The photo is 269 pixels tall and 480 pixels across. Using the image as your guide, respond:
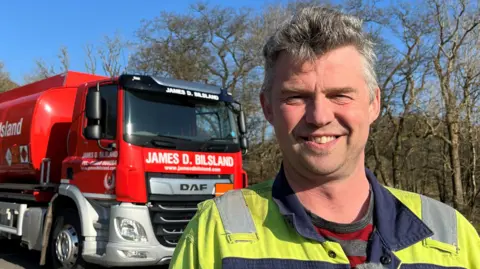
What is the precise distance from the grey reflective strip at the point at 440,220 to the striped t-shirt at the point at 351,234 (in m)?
0.20

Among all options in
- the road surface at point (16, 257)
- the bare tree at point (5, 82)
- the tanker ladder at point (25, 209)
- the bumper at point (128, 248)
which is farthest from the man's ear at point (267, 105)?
the bare tree at point (5, 82)

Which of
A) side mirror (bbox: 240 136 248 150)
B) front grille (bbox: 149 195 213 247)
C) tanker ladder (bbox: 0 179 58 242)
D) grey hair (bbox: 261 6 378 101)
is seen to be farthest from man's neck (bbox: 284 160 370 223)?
tanker ladder (bbox: 0 179 58 242)

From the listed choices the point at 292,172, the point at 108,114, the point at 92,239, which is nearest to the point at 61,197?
the point at 92,239

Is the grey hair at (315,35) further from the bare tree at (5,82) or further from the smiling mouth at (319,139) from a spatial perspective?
the bare tree at (5,82)

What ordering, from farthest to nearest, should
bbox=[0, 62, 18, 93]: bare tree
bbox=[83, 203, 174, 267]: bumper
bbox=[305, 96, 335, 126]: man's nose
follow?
1. bbox=[0, 62, 18, 93]: bare tree
2. bbox=[83, 203, 174, 267]: bumper
3. bbox=[305, 96, 335, 126]: man's nose

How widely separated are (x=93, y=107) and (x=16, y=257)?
4162 millimetres

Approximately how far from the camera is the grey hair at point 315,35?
4.81 feet

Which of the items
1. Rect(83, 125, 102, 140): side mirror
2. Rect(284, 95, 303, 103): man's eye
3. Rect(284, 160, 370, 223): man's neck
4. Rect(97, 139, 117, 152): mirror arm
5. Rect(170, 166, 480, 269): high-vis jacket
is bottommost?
Rect(170, 166, 480, 269): high-vis jacket

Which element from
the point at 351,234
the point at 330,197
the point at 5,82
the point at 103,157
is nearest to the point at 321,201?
the point at 330,197

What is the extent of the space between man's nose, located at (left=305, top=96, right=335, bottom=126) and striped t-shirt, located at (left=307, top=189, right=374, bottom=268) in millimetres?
300

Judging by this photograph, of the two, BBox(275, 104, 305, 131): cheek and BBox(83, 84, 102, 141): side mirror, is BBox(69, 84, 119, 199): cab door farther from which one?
BBox(275, 104, 305, 131): cheek

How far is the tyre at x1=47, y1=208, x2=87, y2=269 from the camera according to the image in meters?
5.62

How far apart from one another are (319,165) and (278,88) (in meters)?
0.29

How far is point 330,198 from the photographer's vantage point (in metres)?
1.52
